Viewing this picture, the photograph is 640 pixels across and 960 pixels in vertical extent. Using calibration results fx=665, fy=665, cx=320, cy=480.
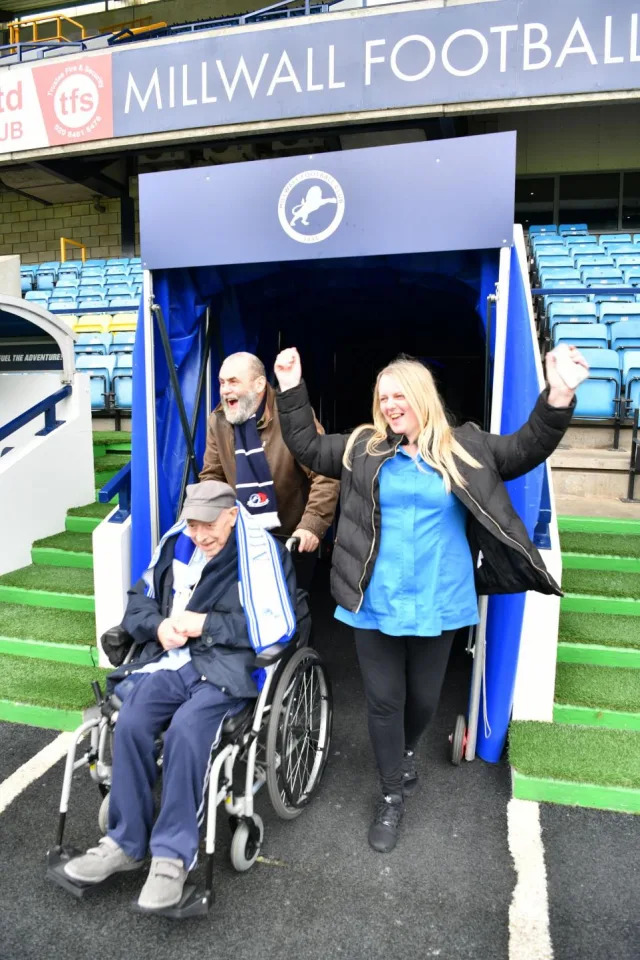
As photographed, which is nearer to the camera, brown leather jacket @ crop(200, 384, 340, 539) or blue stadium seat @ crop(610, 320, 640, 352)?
brown leather jacket @ crop(200, 384, 340, 539)

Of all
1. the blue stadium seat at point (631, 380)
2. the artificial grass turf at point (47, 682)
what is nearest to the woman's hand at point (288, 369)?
the artificial grass turf at point (47, 682)

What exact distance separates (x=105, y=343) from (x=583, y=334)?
17.3ft

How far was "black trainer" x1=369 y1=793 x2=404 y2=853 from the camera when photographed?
2.11 meters

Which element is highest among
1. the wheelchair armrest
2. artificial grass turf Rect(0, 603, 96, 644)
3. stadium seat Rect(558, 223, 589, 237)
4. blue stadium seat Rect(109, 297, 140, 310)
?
stadium seat Rect(558, 223, 589, 237)

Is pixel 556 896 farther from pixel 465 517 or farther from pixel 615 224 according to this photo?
pixel 615 224

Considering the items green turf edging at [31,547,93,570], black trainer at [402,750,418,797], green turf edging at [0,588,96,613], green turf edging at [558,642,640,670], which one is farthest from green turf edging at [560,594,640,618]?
green turf edging at [31,547,93,570]

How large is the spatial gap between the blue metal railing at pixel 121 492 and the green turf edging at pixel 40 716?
0.87 metres

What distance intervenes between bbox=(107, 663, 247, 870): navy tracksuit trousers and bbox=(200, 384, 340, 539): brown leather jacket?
0.79 metres

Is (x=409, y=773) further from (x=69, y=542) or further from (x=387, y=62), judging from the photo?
(x=387, y=62)

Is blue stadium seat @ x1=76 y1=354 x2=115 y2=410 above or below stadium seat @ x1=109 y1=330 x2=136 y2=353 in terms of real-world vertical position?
below

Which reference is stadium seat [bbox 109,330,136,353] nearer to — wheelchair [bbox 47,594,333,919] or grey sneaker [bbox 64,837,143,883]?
wheelchair [bbox 47,594,333,919]

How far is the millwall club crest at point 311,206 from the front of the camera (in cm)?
237

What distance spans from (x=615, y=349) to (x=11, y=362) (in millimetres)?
5120

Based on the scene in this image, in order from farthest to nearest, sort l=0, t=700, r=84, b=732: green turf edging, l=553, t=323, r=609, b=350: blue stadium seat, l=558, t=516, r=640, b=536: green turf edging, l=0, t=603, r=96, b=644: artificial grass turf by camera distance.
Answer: l=553, t=323, r=609, b=350: blue stadium seat → l=558, t=516, r=640, b=536: green turf edging → l=0, t=603, r=96, b=644: artificial grass turf → l=0, t=700, r=84, b=732: green turf edging
